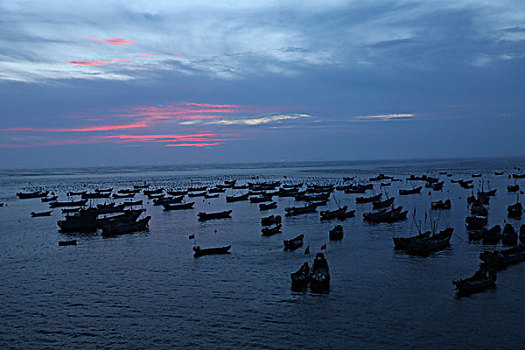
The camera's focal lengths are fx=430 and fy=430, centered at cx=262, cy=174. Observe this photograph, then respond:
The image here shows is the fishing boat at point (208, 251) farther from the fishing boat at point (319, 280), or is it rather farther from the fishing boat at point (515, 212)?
the fishing boat at point (515, 212)

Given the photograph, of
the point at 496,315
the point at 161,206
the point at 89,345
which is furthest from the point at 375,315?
the point at 161,206

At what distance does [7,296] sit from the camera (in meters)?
33.5

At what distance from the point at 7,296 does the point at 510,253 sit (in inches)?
1687

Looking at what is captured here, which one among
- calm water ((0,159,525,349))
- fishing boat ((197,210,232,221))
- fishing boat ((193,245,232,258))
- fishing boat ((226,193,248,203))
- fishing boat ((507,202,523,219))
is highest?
fishing boat ((507,202,523,219))

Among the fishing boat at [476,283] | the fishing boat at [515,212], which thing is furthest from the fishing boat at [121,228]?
the fishing boat at [515,212]

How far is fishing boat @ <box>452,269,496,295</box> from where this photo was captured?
31.2 m

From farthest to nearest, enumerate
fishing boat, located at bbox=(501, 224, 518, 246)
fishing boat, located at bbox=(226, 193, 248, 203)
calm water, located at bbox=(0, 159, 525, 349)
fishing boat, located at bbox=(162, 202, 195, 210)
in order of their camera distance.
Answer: fishing boat, located at bbox=(226, 193, 248, 203) < fishing boat, located at bbox=(162, 202, 195, 210) < fishing boat, located at bbox=(501, 224, 518, 246) < calm water, located at bbox=(0, 159, 525, 349)

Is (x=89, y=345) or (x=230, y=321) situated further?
(x=230, y=321)

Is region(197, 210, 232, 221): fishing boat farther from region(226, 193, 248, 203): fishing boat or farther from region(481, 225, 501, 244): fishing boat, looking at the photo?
region(481, 225, 501, 244): fishing boat

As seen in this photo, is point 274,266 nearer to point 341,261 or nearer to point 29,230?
point 341,261

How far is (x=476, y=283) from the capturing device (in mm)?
31578

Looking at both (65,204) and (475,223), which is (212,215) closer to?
(475,223)

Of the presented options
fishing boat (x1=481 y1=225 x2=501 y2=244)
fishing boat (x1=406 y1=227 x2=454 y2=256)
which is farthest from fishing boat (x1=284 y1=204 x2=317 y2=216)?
fishing boat (x1=481 y1=225 x2=501 y2=244)

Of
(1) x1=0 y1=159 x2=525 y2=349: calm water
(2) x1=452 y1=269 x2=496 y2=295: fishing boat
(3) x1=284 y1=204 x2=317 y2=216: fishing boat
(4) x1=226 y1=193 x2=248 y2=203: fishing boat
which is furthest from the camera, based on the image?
(4) x1=226 y1=193 x2=248 y2=203: fishing boat
